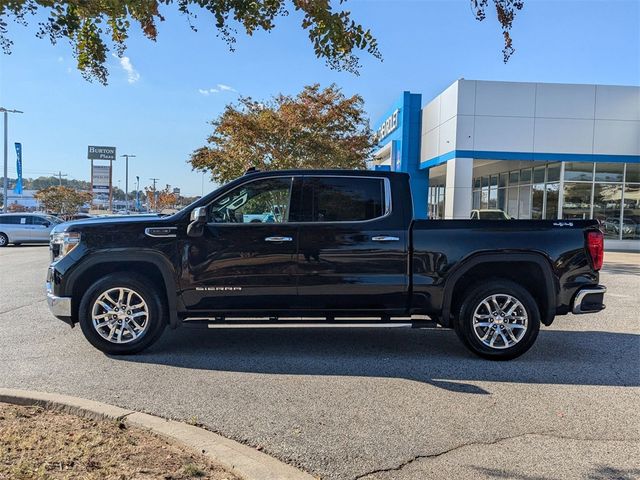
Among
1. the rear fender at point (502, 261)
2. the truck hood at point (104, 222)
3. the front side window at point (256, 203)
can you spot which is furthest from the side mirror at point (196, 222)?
the rear fender at point (502, 261)

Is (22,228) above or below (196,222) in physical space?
below

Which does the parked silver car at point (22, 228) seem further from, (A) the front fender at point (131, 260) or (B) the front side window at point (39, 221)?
(A) the front fender at point (131, 260)

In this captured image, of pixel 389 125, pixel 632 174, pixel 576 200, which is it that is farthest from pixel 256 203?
pixel 389 125

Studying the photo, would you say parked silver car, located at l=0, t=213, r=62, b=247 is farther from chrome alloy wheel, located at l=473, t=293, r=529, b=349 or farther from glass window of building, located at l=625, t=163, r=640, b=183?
glass window of building, located at l=625, t=163, r=640, b=183

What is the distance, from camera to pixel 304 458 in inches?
141

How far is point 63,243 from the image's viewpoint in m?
5.91

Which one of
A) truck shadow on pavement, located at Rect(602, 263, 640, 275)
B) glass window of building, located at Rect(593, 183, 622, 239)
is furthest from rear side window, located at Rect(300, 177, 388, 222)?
glass window of building, located at Rect(593, 183, 622, 239)

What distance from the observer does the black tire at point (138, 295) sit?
579 cm

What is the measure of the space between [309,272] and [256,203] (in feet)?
3.40

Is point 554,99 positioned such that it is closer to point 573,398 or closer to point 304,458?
point 573,398

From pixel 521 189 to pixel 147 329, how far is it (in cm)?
2431

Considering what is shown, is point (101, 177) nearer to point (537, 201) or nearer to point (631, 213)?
point (537, 201)

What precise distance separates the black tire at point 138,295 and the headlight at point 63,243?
49 centimetres

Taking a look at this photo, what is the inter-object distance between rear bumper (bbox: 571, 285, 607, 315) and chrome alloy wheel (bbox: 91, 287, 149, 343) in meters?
4.66
